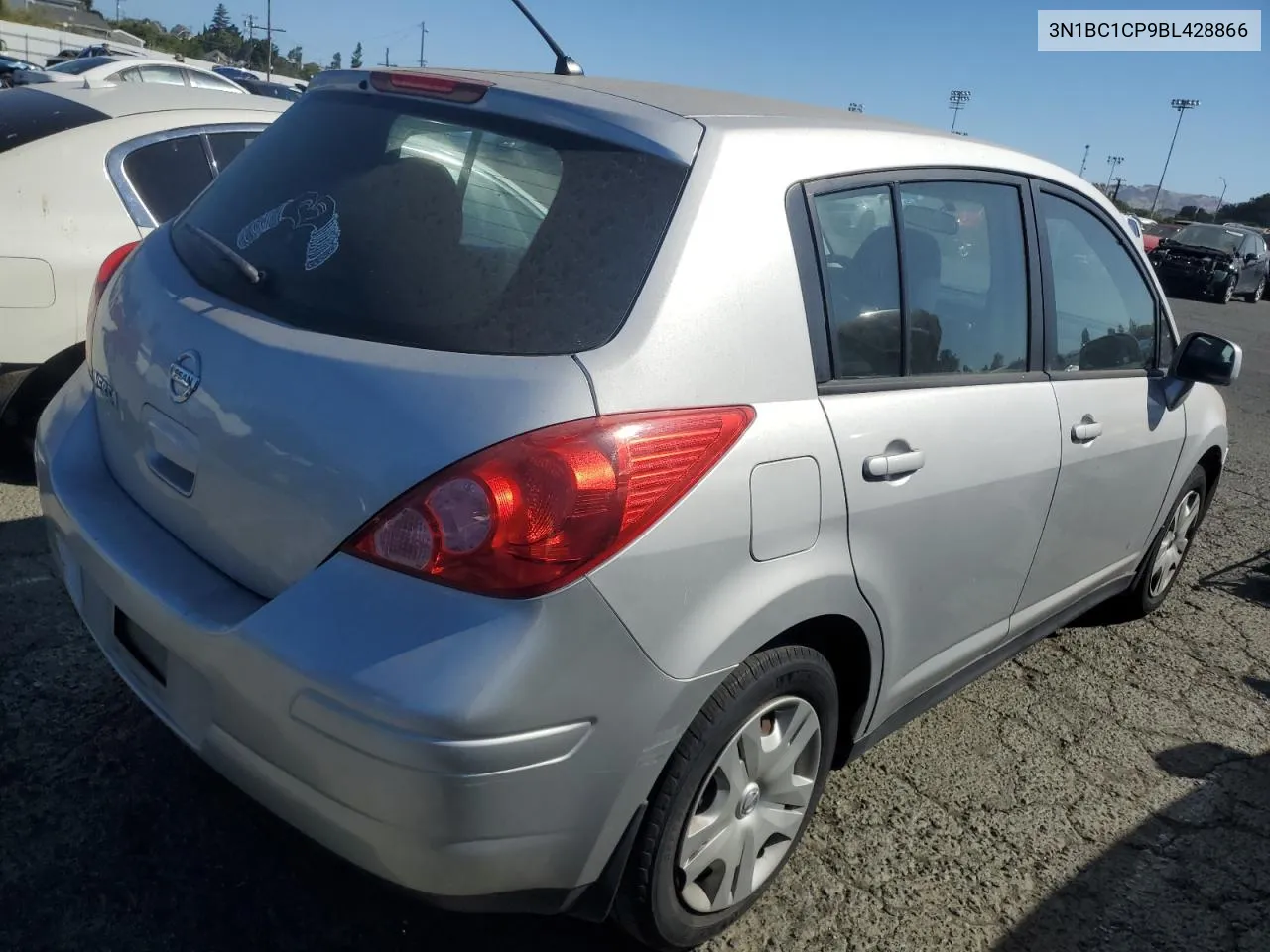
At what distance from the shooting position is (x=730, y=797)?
7.29ft

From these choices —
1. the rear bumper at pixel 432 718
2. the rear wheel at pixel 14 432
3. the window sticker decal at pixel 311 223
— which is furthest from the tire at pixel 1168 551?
the rear wheel at pixel 14 432

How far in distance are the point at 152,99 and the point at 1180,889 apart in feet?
15.5

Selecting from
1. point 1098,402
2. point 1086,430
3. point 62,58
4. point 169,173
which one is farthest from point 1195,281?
point 62,58

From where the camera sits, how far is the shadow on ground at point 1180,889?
8.56 feet

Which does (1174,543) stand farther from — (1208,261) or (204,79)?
(1208,261)

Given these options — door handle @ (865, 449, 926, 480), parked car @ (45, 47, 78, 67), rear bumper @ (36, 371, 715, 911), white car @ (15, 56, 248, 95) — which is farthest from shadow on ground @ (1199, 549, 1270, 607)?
parked car @ (45, 47, 78, 67)

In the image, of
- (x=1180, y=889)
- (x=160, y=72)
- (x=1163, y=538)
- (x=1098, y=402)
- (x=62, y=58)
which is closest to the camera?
(x=1180, y=889)

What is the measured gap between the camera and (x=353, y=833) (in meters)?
1.81

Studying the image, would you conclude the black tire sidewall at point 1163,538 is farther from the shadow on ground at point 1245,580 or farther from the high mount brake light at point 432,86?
the high mount brake light at point 432,86

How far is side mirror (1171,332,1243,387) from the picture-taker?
362cm

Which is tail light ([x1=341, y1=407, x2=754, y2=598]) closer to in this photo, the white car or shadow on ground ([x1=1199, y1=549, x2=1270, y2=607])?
shadow on ground ([x1=1199, y1=549, x2=1270, y2=607])

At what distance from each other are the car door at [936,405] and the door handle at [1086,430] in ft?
0.42

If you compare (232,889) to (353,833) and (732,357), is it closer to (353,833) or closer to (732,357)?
(353,833)

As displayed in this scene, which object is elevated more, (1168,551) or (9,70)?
(9,70)
